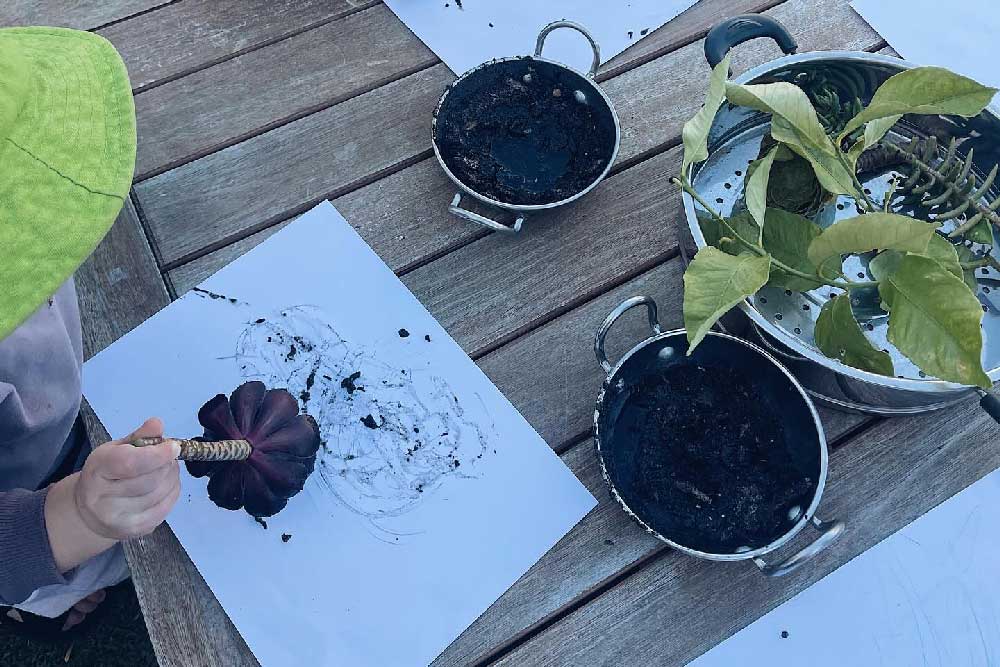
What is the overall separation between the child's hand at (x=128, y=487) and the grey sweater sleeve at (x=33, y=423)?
0.05 m

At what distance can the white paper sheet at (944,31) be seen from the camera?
73 centimetres

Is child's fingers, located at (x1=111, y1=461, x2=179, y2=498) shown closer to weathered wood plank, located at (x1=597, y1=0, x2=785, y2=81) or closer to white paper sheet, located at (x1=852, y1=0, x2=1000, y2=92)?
weathered wood plank, located at (x1=597, y1=0, x2=785, y2=81)

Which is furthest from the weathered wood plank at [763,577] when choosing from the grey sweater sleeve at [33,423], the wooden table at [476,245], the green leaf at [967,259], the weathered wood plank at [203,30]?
the weathered wood plank at [203,30]

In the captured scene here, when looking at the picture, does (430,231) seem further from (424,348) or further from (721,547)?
(721,547)

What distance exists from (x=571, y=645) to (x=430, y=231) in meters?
0.34

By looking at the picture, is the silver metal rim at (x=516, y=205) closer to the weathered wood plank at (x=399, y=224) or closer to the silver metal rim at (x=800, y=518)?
the weathered wood plank at (x=399, y=224)

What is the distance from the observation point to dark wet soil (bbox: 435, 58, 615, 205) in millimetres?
614

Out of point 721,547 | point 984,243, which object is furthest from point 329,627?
point 984,243

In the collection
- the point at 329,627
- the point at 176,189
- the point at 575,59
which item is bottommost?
the point at 329,627

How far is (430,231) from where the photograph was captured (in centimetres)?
63

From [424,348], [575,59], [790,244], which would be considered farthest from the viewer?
[575,59]

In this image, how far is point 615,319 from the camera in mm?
520

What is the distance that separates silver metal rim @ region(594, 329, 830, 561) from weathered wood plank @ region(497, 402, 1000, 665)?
0.15 ft

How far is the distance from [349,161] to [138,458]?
1.05 ft
